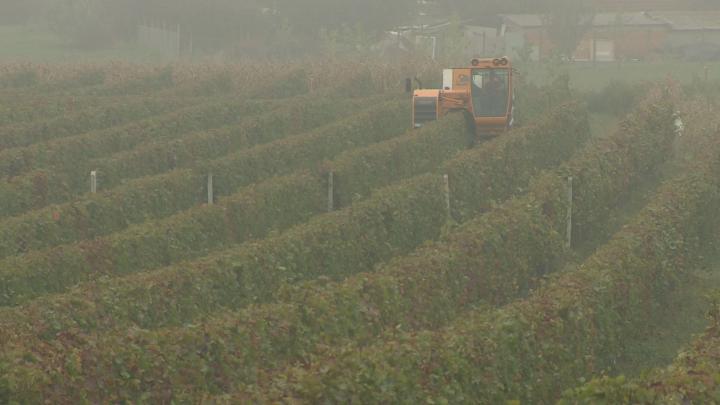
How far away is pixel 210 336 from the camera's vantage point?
15250 millimetres

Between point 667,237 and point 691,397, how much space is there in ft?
30.9

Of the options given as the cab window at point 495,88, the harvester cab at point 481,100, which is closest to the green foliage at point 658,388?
the harvester cab at point 481,100

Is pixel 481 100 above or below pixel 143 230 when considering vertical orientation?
above

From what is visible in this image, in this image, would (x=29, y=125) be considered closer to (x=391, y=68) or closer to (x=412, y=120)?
(x=412, y=120)

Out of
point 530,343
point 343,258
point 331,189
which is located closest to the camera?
point 530,343

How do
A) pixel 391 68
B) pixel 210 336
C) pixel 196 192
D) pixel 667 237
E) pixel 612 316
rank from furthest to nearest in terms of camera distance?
pixel 391 68, pixel 196 192, pixel 667 237, pixel 612 316, pixel 210 336

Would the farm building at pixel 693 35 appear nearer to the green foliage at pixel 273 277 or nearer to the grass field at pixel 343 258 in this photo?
the grass field at pixel 343 258

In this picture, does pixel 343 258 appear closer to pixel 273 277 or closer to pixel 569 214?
pixel 273 277

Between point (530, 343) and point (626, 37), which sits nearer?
point (530, 343)

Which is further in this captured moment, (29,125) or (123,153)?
(29,125)

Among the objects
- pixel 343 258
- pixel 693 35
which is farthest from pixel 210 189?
pixel 693 35

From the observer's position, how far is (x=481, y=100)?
37625 millimetres

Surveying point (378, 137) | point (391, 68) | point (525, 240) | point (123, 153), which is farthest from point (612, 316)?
point (391, 68)

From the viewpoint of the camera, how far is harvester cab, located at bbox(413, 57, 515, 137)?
3734 cm
